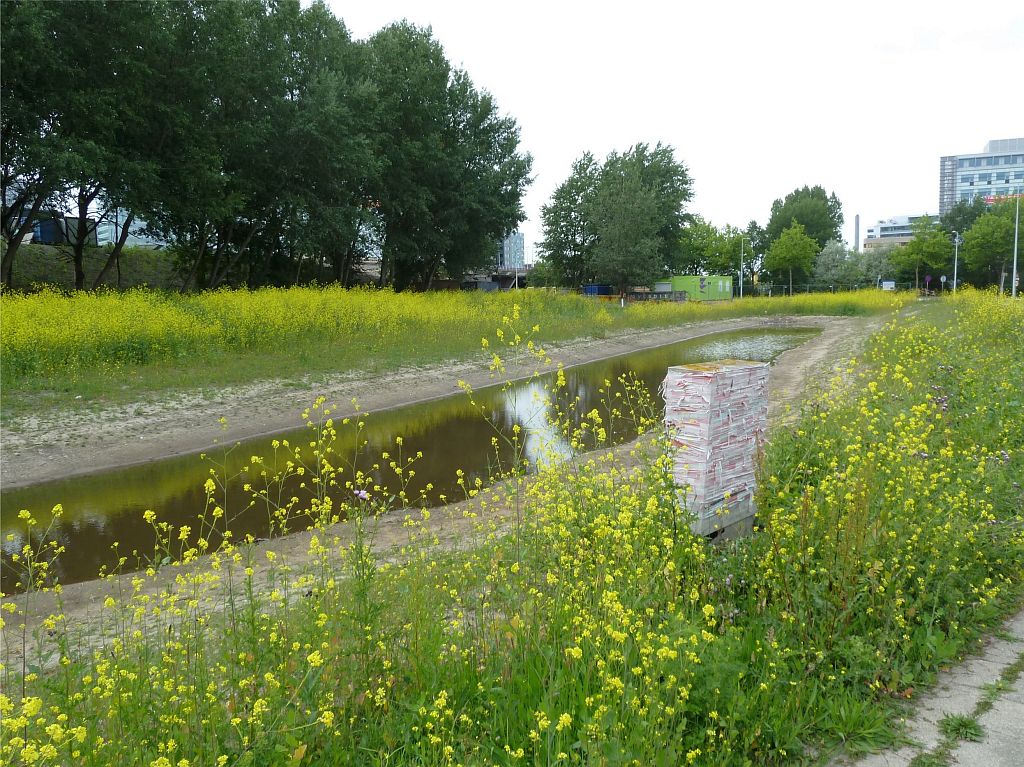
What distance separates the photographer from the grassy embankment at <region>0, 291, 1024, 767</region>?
122 inches

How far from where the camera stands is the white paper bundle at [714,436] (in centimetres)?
554

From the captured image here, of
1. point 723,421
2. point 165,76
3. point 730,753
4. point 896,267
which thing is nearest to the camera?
point 730,753

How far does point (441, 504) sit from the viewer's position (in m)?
9.82

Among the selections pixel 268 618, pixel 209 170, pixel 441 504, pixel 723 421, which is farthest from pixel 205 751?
pixel 209 170

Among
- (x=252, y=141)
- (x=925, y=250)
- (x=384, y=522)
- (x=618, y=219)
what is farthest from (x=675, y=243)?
(x=384, y=522)

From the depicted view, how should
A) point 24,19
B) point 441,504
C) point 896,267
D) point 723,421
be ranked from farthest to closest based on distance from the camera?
point 896,267
point 24,19
point 441,504
point 723,421

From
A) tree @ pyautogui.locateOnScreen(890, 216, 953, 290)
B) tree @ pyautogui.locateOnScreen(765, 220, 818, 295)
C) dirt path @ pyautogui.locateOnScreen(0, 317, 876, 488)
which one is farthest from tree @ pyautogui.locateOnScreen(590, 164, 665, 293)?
tree @ pyautogui.locateOnScreen(890, 216, 953, 290)

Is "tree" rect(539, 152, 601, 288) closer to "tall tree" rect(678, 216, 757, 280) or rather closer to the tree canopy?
the tree canopy

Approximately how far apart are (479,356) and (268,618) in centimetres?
1834

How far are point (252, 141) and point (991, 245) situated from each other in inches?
2348

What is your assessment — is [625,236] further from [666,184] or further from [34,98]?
[34,98]

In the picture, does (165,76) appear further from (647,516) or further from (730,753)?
(730,753)

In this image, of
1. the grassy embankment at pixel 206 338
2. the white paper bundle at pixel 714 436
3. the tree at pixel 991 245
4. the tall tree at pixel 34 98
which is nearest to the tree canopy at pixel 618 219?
the grassy embankment at pixel 206 338

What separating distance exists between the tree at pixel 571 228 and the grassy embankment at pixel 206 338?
28.8m
